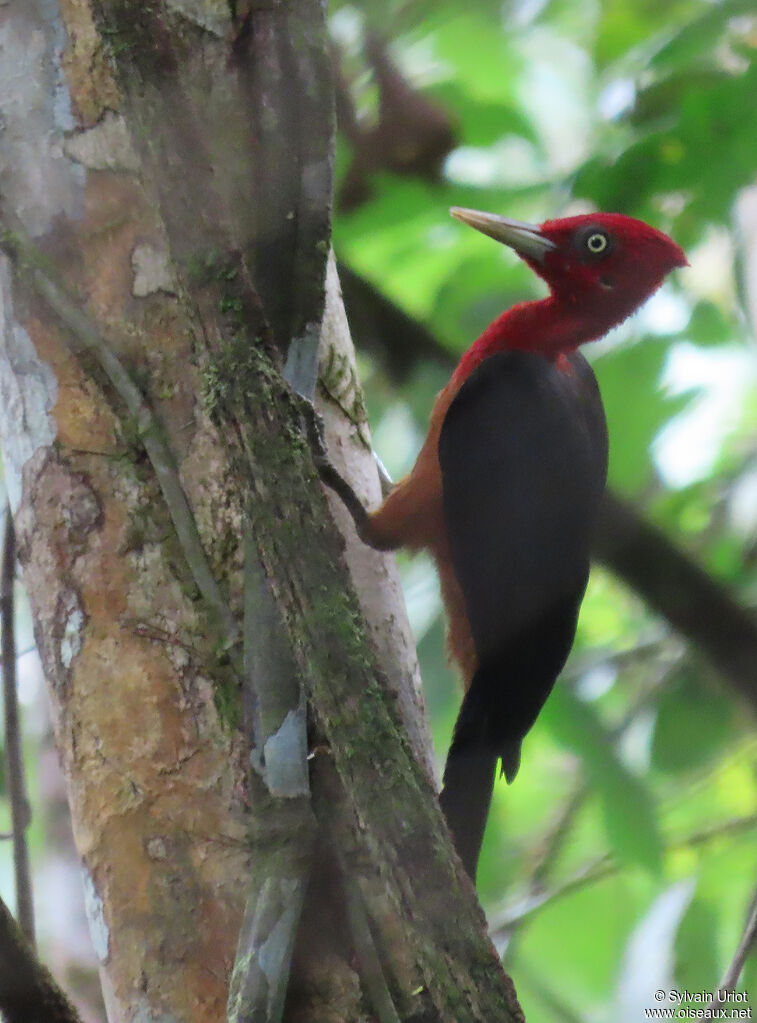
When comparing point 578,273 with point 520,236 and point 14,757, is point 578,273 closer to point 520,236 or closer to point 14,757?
point 520,236

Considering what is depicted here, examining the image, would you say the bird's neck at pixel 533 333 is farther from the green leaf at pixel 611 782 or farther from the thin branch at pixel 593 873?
the thin branch at pixel 593 873

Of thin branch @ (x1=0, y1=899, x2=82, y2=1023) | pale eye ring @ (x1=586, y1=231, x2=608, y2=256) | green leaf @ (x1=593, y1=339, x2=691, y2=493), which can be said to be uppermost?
pale eye ring @ (x1=586, y1=231, x2=608, y2=256)

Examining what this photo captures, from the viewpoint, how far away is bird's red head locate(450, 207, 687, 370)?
290 cm

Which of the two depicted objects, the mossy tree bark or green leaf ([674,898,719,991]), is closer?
the mossy tree bark

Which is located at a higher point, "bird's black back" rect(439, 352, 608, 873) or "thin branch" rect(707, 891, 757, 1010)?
"bird's black back" rect(439, 352, 608, 873)

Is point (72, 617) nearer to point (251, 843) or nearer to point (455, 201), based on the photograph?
point (251, 843)

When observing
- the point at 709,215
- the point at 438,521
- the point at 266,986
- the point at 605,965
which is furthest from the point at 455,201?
the point at 605,965

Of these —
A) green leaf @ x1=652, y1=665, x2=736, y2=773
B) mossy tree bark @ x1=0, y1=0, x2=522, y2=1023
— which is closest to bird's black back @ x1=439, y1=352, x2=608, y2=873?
mossy tree bark @ x1=0, y1=0, x2=522, y2=1023

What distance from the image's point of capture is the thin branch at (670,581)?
270 centimetres

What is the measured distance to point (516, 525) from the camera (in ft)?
8.64

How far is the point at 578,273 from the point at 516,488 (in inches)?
26.3

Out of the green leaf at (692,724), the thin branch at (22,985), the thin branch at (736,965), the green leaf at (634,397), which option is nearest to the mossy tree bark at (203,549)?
the thin branch at (22,985)

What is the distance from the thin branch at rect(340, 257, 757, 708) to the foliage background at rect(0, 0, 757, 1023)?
0.31ft

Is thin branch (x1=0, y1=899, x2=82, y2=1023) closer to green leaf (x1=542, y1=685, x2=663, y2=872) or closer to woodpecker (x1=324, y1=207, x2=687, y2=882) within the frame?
woodpecker (x1=324, y1=207, x2=687, y2=882)
